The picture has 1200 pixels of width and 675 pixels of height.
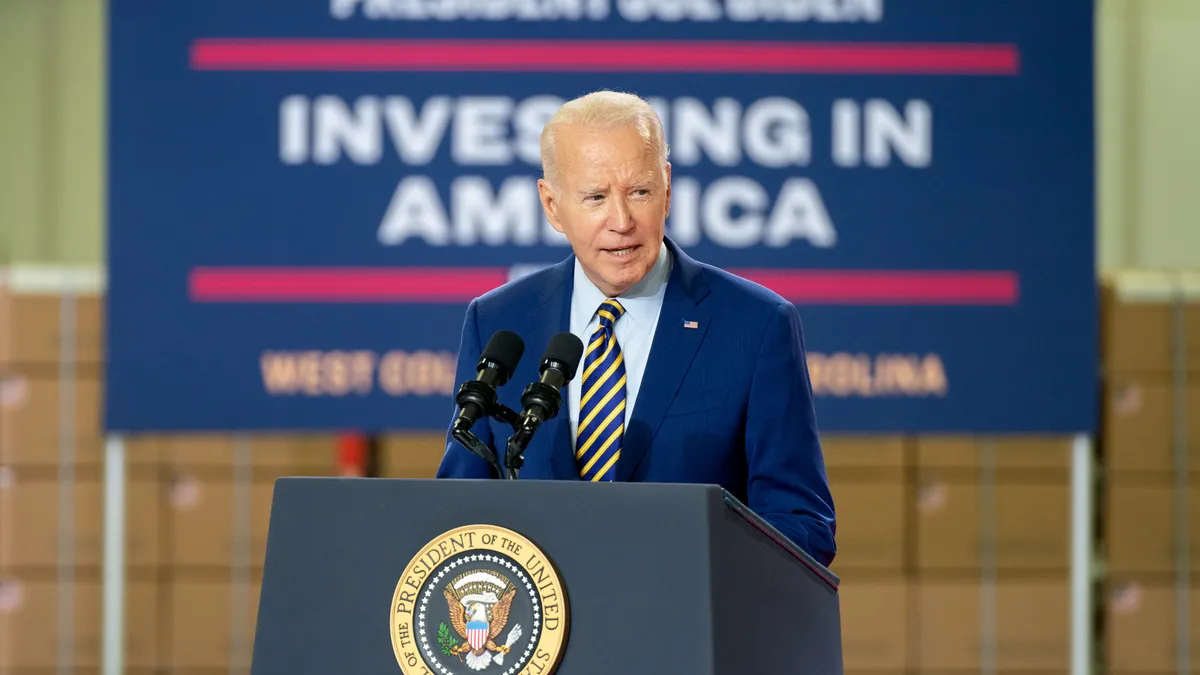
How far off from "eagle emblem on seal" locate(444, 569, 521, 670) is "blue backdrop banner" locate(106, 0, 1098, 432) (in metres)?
2.31

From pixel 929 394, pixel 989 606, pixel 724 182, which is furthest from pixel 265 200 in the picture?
pixel 989 606

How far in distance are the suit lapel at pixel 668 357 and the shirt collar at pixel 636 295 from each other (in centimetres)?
2

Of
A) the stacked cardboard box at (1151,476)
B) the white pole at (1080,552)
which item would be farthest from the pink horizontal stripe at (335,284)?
the stacked cardboard box at (1151,476)

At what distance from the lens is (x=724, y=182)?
3.74 m

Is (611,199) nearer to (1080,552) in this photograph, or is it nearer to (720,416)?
(720,416)

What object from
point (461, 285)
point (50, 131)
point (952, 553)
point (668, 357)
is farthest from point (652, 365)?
point (50, 131)

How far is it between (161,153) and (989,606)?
10.1 feet

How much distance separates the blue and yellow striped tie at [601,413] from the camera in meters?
1.91

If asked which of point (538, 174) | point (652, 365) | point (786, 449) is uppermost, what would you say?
point (538, 174)

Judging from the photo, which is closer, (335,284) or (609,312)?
(609,312)

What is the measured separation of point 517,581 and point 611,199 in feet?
2.05

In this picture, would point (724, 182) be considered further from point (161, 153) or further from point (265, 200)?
point (161, 153)

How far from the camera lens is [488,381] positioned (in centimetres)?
165

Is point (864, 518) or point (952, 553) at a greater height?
point (864, 518)
